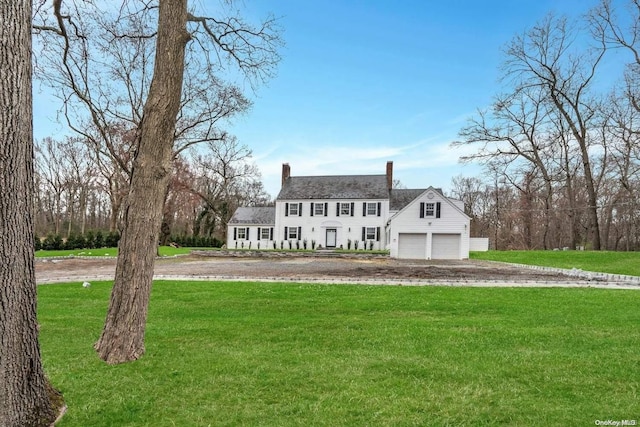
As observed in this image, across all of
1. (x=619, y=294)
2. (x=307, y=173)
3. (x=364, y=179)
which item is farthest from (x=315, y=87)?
(x=307, y=173)

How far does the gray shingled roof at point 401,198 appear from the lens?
117 feet

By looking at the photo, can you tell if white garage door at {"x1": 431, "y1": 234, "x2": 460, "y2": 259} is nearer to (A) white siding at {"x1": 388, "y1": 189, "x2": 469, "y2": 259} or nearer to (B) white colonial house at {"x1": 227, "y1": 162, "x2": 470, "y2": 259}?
(A) white siding at {"x1": 388, "y1": 189, "x2": 469, "y2": 259}

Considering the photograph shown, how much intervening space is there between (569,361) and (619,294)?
677cm

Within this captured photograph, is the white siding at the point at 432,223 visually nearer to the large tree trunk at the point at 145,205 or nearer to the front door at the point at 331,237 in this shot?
the front door at the point at 331,237

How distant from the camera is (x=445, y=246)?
89.7 feet

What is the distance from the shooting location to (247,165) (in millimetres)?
44562

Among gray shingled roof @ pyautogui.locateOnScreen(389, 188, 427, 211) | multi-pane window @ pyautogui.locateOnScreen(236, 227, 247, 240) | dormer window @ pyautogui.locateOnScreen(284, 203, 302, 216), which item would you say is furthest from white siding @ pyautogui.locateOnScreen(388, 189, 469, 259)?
multi-pane window @ pyautogui.locateOnScreen(236, 227, 247, 240)

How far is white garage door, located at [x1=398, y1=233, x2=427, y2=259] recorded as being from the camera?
27484mm

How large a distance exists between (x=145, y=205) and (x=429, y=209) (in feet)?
81.2

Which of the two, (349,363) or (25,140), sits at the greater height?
(25,140)

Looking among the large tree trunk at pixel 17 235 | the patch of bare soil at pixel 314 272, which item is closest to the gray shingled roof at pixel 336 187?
the patch of bare soil at pixel 314 272

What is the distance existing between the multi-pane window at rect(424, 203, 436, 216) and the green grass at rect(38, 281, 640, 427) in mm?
20126

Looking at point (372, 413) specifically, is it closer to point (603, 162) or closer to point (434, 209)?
point (434, 209)

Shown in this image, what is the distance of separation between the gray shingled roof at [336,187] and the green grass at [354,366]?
28.6m
